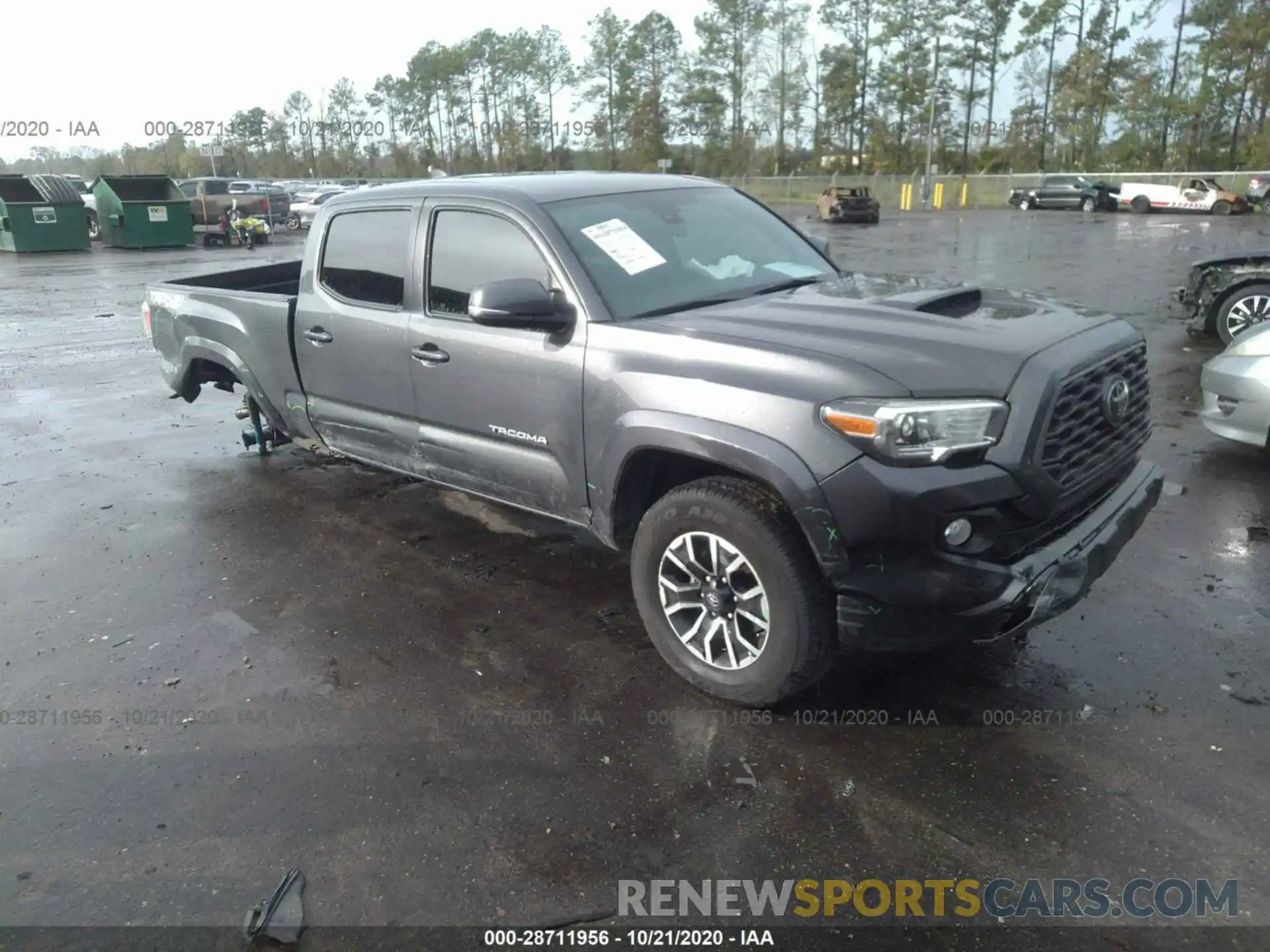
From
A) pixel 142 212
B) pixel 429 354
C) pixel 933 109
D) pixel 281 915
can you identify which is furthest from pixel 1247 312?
pixel 933 109

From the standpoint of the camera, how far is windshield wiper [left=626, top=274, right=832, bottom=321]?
4.03 metres

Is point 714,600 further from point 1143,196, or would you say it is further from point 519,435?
point 1143,196

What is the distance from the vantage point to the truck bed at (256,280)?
6820mm

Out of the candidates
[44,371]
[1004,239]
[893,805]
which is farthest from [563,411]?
[1004,239]

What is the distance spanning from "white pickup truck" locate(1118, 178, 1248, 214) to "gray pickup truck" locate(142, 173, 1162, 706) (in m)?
39.3

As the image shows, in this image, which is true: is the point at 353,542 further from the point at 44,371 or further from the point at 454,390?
the point at 44,371

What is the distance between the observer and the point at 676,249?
4445 mm

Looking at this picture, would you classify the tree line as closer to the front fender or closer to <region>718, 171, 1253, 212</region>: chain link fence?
<region>718, 171, 1253, 212</region>: chain link fence

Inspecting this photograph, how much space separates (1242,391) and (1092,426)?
3117mm

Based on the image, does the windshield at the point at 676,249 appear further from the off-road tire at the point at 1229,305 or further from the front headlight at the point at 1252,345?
the off-road tire at the point at 1229,305

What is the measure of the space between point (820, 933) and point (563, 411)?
2.22 m

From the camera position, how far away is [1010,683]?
3846 millimetres

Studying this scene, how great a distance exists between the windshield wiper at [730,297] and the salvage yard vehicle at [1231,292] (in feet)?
21.1

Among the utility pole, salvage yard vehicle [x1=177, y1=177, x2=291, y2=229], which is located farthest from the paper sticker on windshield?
the utility pole
